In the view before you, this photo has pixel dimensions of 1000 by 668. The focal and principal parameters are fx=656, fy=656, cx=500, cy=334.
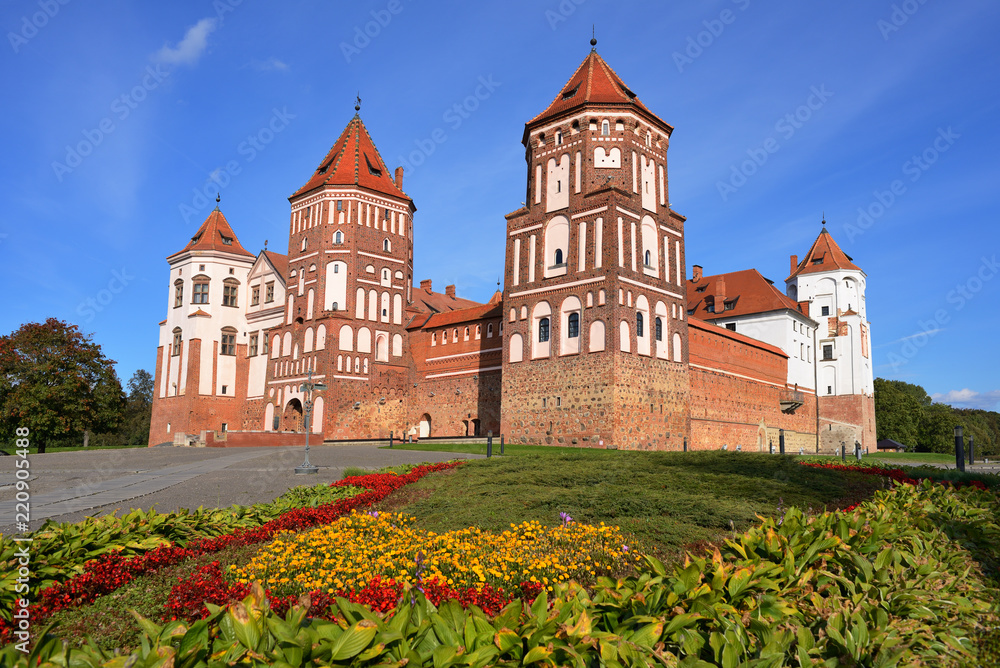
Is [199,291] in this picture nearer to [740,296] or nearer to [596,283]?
[596,283]

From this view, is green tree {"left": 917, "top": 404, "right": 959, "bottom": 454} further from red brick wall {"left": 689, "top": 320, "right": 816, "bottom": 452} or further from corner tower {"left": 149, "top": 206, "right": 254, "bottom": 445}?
corner tower {"left": 149, "top": 206, "right": 254, "bottom": 445}

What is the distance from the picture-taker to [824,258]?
5506cm

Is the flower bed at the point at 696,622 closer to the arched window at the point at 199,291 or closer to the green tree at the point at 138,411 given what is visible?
the arched window at the point at 199,291

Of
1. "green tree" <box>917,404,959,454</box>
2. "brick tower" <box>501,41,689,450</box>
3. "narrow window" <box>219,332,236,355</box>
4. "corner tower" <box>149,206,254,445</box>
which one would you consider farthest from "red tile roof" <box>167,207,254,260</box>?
"green tree" <box>917,404,959,454</box>

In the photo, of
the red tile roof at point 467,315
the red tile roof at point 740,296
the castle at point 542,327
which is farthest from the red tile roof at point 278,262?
the red tile roof at point 740,296

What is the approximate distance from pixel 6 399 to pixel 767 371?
1888 inches

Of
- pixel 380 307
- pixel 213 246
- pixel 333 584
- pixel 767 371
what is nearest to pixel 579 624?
pixel 333 584

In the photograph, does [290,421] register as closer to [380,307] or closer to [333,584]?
[380,307]

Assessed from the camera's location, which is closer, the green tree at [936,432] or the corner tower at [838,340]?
the corner tower at [838,340]

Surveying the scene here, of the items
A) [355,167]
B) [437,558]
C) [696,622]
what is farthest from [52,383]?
[696,622]

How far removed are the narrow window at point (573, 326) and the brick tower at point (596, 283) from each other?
0.05m

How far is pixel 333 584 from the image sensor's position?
5496 mm

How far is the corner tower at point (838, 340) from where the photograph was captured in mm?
50219

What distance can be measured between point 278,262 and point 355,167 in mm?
9524
